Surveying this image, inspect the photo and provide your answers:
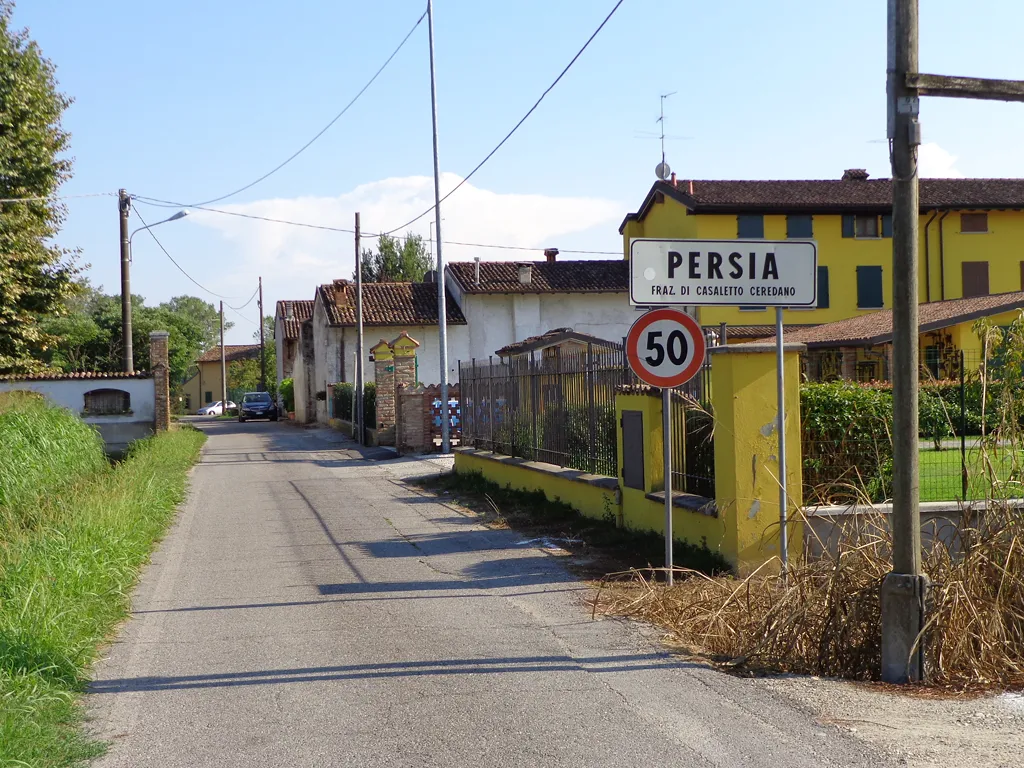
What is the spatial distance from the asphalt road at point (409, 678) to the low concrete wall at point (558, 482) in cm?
129

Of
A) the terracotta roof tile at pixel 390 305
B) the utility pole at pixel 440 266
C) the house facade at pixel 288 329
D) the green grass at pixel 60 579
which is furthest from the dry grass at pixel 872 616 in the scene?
the house facade at pixel 288 329

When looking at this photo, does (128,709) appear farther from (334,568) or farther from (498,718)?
(334,568)

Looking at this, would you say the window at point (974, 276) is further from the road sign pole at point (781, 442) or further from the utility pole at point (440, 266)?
the road sign pole at point (781, 442)

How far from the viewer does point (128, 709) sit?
19.5ft

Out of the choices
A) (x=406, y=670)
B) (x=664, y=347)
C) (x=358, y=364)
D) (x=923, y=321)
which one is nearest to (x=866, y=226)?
(x=923, y=321)

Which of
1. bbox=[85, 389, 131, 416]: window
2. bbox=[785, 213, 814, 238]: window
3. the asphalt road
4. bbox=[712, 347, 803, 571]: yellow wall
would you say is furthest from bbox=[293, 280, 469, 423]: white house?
bbox=[712, 347, 803, 571]: yellow wall

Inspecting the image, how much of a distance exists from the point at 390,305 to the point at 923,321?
23840 mm

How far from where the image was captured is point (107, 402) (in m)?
33.1

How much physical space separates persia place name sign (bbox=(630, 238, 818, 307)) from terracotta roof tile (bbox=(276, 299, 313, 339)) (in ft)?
190

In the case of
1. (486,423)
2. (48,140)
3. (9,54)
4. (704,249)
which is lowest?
(486,423)

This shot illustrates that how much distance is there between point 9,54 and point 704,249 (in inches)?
1061

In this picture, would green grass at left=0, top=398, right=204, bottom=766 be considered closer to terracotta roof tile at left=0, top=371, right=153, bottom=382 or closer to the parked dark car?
terracotta roof tile at left=0, top=371, right=153, bottom=382

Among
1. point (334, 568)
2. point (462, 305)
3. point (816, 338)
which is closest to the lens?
point (334, 568)

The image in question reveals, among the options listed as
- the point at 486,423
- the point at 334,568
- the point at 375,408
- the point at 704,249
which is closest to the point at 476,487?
the point at 486,423
